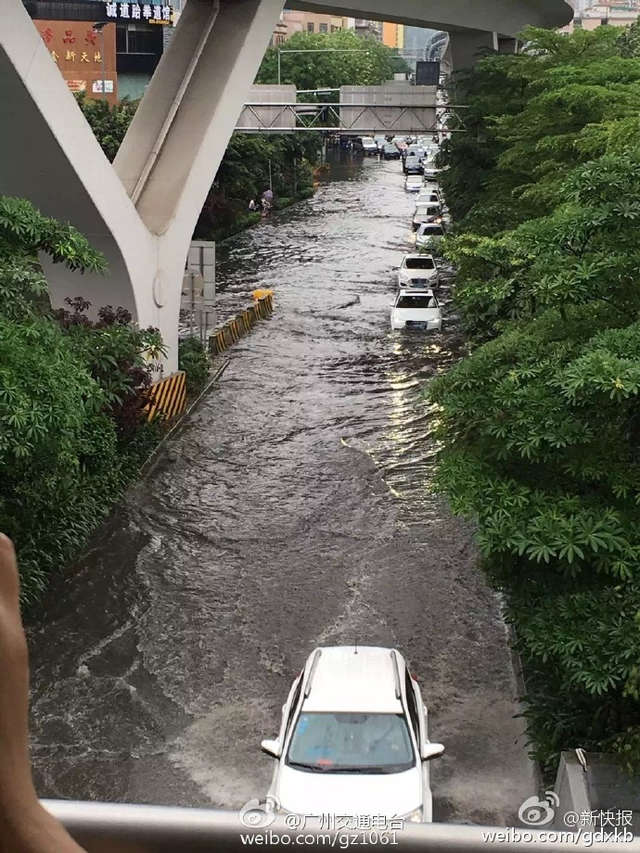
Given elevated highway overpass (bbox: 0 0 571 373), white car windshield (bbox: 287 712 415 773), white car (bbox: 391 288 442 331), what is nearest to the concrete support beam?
white car (bbox: 391 288 442 331)

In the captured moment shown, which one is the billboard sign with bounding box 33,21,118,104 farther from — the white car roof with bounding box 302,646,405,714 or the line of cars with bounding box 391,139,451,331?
the white car roof with bounding box 302,646,405,714

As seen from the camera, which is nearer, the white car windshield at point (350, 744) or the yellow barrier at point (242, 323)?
the white car windshield at point (350, 744)

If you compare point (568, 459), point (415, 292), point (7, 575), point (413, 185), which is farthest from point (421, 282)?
point (413, 185)

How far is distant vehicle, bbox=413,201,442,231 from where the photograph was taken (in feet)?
155

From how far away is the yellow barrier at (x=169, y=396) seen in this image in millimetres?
18633

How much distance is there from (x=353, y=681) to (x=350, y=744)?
31.1 inches

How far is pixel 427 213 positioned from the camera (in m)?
48.7

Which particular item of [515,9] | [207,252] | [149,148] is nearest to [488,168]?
[515,9]

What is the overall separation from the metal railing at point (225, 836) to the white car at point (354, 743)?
243 inches

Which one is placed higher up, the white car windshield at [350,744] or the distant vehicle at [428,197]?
the distant vehicle at [428,197]

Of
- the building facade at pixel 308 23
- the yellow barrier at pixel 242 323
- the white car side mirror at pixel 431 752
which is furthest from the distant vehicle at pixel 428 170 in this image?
the white car side mirror at pixel 431 752

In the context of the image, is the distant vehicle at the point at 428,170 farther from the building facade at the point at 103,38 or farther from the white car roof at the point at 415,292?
the white car roof at the point at 415,292

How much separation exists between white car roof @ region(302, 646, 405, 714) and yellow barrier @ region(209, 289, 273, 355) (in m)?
16.4

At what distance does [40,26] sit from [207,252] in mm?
35970
